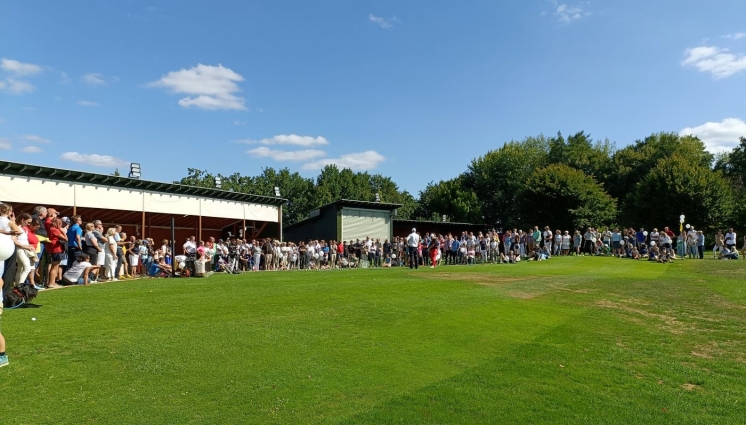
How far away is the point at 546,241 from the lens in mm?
31094

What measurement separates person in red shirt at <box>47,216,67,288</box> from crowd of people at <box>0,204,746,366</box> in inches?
0.9

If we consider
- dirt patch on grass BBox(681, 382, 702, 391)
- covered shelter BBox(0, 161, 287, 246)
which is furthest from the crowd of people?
dirt patch on grass BBox(681, 382, 702, 391)

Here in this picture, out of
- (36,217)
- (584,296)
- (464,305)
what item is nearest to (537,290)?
(584,296)

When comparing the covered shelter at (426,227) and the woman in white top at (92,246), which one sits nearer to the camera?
the woman in white top at (92,246)

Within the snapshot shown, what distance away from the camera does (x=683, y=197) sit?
157 feet

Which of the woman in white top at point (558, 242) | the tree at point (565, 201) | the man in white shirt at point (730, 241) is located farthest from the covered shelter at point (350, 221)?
the man in white shirt at point (730, 241)

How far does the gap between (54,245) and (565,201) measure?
47.5 metres

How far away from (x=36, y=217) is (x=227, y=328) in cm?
735

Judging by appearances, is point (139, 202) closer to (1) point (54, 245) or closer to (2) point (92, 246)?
(2) point (92, 246)

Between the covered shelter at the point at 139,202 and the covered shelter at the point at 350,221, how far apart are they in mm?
3503

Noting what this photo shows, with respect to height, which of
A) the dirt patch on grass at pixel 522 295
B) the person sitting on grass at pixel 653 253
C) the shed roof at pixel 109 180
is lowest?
the dirt patch on grass at pixel 522 295

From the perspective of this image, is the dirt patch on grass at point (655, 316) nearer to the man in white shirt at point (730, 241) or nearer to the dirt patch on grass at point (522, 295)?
the dirt patch on grass at point (522, 295)

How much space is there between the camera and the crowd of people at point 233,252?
43.6 feet

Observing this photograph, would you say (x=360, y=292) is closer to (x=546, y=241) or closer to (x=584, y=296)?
(x=584, y=296)
